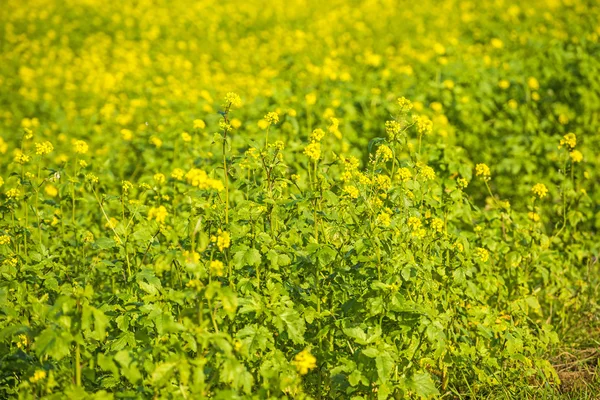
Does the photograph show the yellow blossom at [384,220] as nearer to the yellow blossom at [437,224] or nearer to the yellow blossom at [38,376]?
the yellow blossom at [437,224]

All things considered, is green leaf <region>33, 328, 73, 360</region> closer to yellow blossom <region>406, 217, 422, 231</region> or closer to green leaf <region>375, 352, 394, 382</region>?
green leaf <region>375, 352, 394, 382</region>

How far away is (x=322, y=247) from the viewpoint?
2.65 metres

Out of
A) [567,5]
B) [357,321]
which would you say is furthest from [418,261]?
[567,5]

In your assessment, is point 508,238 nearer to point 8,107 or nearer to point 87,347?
point 87,347

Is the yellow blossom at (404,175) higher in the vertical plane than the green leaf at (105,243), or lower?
higher

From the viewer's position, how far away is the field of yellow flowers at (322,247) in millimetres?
2490

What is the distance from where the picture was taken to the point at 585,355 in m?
3.56

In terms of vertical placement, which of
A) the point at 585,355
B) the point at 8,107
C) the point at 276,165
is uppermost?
the point at 276,165

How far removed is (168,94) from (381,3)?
19.4 feet

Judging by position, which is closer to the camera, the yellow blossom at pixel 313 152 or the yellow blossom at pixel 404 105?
the yellow blossom at pixel 313 152

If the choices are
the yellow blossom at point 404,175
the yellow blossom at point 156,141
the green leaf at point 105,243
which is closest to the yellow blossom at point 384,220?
the yellow blossom at point 404,175

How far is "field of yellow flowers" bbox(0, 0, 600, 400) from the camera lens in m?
2.49

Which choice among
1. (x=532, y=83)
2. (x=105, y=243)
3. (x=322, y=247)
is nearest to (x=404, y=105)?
(x=322, y=247)

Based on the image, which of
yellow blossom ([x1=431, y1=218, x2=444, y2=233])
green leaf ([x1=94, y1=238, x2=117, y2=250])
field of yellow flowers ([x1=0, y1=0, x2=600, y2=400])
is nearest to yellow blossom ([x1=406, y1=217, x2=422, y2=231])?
field of yellow flowers ([x1=0, y1=0, x2=600, y2=400])
